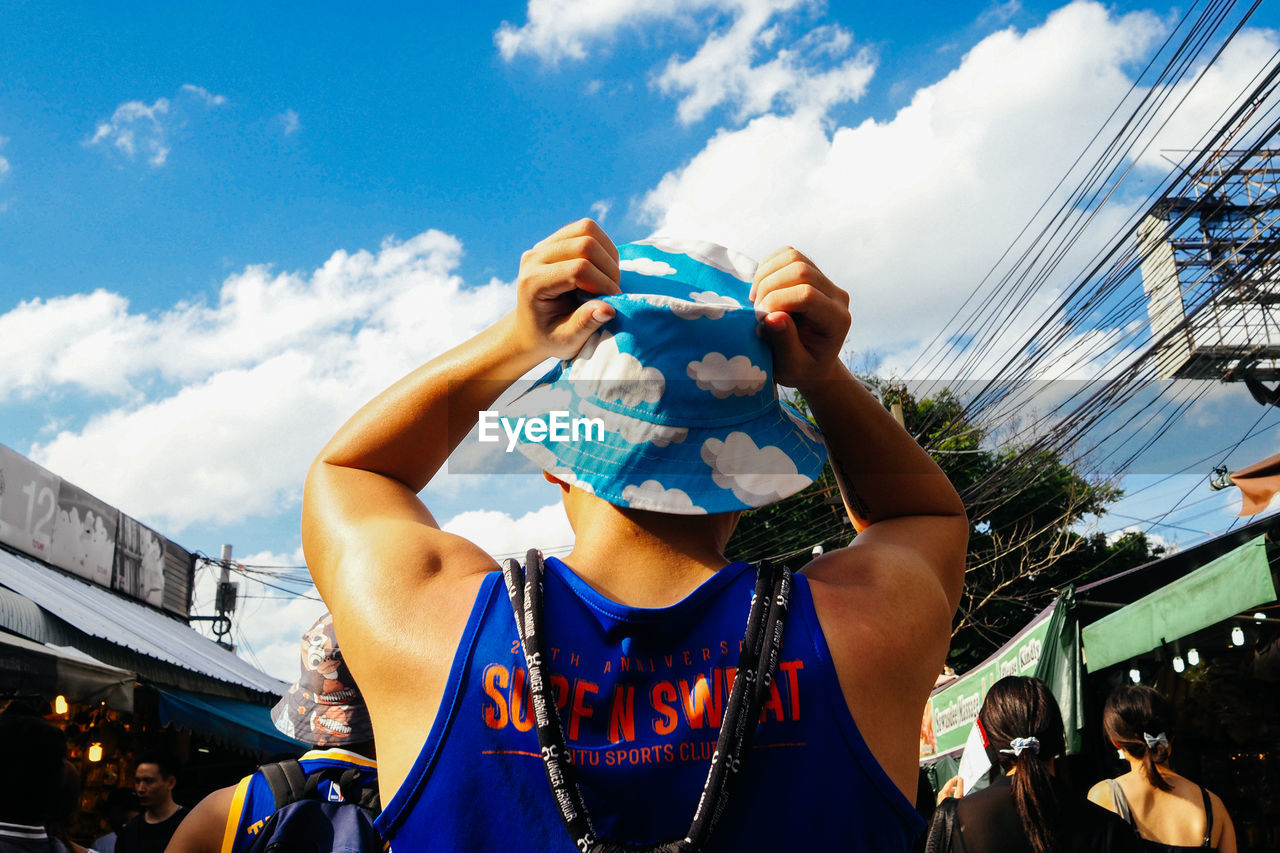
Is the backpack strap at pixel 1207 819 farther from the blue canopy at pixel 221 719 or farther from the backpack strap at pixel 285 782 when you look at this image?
the blue canopy at pixel 221 719

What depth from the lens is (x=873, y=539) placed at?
4.08 feet

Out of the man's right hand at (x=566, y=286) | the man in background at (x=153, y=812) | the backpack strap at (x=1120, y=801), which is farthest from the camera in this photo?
the man in background at (x=153, y=812)

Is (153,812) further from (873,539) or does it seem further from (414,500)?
(873,539)

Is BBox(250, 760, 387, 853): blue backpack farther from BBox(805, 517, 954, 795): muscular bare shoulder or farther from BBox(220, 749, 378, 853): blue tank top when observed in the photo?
BBox(805, 517, 954, 795): muscular bare shoulder

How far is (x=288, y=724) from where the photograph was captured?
112 inches

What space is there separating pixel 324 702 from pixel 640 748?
203cm

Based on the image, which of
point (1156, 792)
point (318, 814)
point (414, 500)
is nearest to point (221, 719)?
point (318, 814)

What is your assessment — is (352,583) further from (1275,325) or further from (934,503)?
(1275,325)

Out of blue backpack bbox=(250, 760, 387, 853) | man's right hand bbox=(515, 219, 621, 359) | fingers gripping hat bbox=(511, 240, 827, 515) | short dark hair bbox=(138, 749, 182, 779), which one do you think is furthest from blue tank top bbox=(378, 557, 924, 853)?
short dark hair bbox=(138, 749, 182, 779)

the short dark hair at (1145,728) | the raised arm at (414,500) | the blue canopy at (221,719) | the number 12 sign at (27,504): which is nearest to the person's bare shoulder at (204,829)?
the raised arm at (414,500)

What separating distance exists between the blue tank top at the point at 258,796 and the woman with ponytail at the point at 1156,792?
310 cm

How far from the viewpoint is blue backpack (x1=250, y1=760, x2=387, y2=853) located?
2232 mm

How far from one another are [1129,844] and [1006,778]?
392 mm

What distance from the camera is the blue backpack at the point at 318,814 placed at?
7.32 ft
